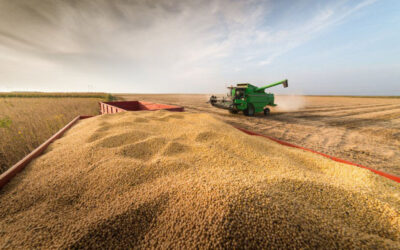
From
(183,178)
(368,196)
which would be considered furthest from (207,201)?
(368,196)

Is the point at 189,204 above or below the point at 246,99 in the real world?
below

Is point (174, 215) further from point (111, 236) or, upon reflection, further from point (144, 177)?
point (144, 177)

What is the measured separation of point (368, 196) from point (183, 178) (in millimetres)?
1452

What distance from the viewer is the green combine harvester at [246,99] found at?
6898mm

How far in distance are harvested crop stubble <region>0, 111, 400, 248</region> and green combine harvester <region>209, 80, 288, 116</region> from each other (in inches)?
217

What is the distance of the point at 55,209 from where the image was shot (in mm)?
952

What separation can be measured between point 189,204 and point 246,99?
6643mm

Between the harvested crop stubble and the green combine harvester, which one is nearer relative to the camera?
the harvested crop stubble

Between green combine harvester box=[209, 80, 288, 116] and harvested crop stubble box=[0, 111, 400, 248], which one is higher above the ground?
green combine harvester box=[209, 80, 288, 116]

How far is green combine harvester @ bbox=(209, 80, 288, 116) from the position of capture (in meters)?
6.90

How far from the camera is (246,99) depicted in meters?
6.90

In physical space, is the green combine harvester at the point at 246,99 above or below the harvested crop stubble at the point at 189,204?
above

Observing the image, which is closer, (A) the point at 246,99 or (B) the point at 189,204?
(B) the point at 189,204

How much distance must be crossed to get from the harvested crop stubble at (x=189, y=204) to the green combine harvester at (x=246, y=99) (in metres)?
5.52
